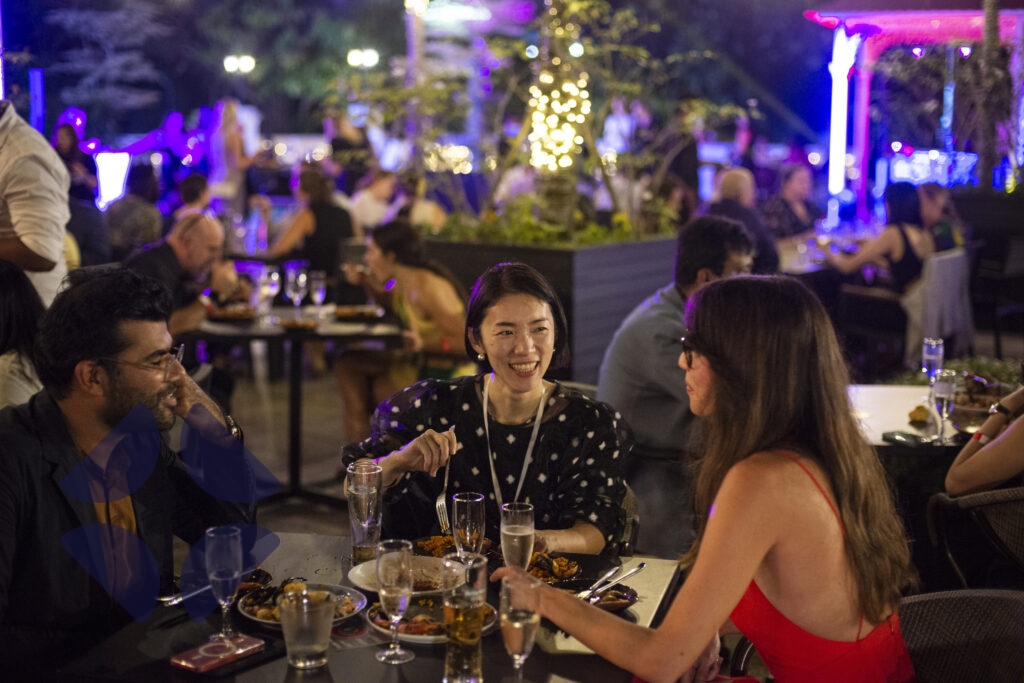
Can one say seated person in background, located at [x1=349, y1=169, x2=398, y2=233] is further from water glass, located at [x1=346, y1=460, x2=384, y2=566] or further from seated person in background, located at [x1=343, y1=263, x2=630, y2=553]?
water glass, located at [x1=346, y1=460, x2=384, y2=566]

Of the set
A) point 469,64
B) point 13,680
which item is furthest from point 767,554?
point 469,64

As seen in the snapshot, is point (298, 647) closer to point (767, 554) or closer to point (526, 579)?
point (526, 579)

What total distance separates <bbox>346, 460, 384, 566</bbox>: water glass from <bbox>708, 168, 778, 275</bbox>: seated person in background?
3.67 m

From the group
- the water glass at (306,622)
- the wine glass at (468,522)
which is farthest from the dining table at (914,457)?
the water glass at (306,622)

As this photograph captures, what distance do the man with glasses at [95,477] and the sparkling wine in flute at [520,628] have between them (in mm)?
748

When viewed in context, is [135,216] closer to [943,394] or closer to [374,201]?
[374,201]

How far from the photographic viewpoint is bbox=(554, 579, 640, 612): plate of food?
2021mm

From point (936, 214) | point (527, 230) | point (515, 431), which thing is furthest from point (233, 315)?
point (936, 214)

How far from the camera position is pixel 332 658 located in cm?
182

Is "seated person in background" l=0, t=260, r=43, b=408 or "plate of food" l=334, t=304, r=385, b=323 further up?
"seated person in background" l=0, t=260, r=43, b=408

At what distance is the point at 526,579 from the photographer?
1.77 m

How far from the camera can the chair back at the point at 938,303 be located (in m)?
6.81

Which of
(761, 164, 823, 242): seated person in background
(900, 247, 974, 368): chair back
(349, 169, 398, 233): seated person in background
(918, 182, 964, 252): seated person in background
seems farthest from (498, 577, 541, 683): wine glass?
(761, 164, 823, 242): seated person in background

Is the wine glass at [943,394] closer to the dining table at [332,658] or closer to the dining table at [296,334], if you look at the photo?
the dining table at [332,658]
